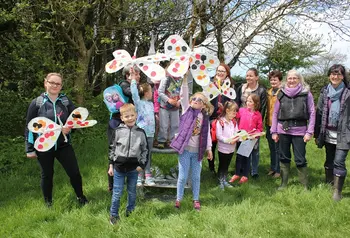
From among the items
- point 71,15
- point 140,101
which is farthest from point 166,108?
point 71,15

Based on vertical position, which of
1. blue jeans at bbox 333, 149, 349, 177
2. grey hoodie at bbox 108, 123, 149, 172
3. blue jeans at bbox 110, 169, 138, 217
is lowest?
blue jeans at bbox 110, 169, 138, 217

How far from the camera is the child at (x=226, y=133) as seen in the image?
15.3 feet

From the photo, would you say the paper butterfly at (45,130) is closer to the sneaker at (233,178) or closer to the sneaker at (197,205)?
the sneaker at (197,205)

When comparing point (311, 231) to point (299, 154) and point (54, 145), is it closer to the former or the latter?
point (299, 154)

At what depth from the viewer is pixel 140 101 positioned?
407 centimetres

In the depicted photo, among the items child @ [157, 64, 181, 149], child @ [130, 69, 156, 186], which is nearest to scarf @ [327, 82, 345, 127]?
child @ [157, 64, 181, 149]

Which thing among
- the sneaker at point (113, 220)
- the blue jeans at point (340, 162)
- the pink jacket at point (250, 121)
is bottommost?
the sneaker at point (113, 220)

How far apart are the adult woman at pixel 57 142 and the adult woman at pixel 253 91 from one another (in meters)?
2.70

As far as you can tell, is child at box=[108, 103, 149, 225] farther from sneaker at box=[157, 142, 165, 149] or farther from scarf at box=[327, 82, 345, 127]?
scarf at box=[327, 82, 345, 127]

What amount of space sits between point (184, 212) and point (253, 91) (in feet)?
7.83

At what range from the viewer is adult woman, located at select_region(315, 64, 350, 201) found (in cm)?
404

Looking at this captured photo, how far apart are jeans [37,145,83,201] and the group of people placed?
11 millimetres

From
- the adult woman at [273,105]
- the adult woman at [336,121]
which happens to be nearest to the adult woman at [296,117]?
the adult woman at [336,121]

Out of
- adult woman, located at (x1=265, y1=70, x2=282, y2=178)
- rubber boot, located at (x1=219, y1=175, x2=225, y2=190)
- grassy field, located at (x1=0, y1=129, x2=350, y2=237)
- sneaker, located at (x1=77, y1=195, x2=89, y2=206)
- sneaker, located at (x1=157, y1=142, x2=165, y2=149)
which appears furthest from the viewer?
adult woman, located at (x1=265, y1=70, x2=282, y2=178)
